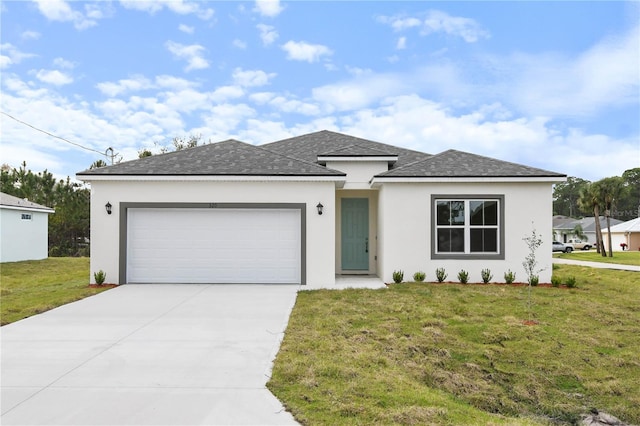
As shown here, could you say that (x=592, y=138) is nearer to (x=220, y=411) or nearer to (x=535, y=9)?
(x=535, y=9)

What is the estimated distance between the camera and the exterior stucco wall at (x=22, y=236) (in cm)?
1969

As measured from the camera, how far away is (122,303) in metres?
8.51

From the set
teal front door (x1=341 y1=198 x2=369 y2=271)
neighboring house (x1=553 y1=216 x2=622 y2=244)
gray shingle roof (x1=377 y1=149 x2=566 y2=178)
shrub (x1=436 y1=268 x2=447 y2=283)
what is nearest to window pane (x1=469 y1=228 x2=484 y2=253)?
shrub (x1=436 y1=268 x2=447 y2=283)

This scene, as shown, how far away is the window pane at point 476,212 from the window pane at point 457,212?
309mm

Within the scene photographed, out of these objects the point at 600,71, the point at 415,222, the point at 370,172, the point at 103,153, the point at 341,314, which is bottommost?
the point at 341,314

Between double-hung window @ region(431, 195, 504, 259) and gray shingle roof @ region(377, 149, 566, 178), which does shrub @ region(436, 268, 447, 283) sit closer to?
double-hung window @ region(431, 195, 504, 259)

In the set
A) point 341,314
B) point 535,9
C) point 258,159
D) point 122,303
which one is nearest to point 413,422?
point 341,314

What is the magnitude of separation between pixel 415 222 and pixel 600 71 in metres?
12.3

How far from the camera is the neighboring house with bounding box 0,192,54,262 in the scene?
19656mm

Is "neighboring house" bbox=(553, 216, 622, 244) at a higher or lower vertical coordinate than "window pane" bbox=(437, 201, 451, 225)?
lower

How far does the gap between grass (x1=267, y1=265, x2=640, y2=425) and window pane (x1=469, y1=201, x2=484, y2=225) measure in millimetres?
3219

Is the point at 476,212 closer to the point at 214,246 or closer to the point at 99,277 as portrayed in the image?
the point at 214,246

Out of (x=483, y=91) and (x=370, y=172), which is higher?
(x=483, y=91)

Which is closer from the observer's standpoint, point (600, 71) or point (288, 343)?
point (288, 343)
